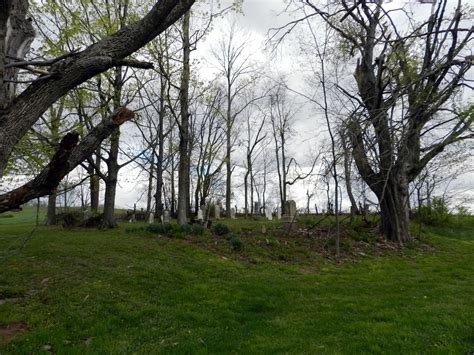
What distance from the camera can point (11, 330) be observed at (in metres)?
5.26

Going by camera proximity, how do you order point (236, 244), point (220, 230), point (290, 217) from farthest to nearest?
1. point (290, 217)
2. point (220, 230)
3. point (236, 244)

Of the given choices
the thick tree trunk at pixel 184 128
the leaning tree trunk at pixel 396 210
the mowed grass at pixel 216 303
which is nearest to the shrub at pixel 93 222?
the thick tree trunk at pixel 184 128

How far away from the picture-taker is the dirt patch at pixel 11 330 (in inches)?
198

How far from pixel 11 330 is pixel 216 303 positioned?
3220 mm

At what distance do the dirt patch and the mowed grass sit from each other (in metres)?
0.04

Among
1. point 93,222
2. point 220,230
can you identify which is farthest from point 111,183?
point 220,230

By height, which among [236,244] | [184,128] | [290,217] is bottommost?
[236,244]

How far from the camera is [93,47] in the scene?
173 inches

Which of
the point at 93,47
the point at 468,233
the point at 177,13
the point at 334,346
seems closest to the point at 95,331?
the point at 334,346

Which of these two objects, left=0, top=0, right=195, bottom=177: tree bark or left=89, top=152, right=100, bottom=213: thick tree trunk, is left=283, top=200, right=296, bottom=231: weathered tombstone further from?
left=0, top=0, right=195, bottom=177: tree bark

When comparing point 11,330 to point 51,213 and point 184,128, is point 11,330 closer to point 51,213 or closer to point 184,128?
point 184,128

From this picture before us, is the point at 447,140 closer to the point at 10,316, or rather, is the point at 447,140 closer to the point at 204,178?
the point at 10,316

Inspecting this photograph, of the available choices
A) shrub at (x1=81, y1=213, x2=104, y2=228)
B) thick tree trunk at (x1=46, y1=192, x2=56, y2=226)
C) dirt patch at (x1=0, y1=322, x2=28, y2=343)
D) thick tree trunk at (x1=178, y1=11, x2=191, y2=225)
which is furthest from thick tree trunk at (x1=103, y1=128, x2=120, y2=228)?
dirt patch at (x1=0, y1=322, x2=28, y2=343)

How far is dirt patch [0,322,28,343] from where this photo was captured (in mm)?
5018
